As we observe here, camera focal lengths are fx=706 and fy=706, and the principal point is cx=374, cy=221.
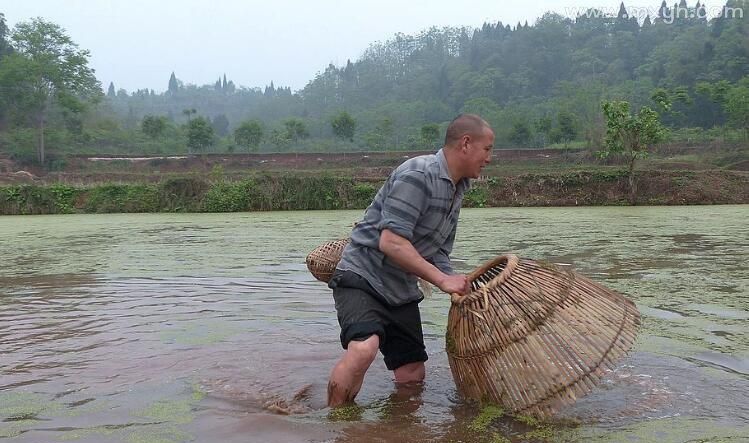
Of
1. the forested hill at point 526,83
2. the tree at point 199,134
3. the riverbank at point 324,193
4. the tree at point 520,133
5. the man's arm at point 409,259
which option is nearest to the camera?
the man's arm at point 409,259

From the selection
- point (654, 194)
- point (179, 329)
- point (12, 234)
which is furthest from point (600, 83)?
point (179, 329)

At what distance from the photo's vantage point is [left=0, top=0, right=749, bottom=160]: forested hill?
1943 inches

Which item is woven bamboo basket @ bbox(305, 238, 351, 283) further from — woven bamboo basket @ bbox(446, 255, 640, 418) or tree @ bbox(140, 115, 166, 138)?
tree @ bbox(140, 115, 166, 138)

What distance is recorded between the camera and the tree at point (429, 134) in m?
44.7

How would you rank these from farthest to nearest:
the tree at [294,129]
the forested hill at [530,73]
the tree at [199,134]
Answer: the forested hill at [530,73]
the tree at [294,129]
the tree at [199,134]

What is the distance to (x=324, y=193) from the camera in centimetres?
2516

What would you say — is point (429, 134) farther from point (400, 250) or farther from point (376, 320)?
point (400, 250)

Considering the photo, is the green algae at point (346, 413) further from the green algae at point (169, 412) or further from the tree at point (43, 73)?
the tree at point (43, 73)

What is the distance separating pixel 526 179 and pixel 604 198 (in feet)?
9.53

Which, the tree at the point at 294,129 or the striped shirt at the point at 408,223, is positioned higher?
the tree at the point at 294,129

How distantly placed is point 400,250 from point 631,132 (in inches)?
991

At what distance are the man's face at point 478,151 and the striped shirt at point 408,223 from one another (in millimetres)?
95

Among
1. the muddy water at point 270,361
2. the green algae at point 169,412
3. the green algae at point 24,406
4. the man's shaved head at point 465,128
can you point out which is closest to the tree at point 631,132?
the muddy water at point 270,361

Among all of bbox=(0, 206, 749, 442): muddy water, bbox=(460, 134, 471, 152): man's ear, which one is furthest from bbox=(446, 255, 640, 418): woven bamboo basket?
bbox=(460, 134, 471, 152): man's ear
